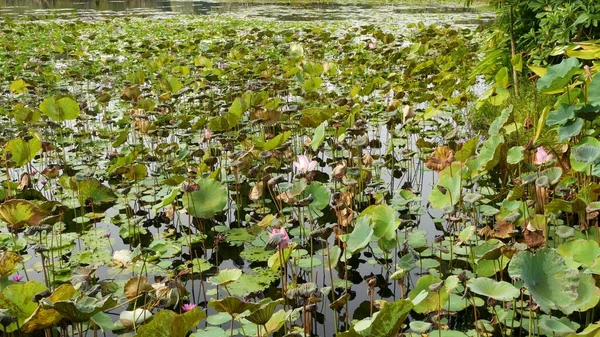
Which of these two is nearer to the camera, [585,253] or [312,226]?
[585,253]

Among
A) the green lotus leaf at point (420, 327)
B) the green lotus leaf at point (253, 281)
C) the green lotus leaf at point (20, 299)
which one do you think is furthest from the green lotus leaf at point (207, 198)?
the green lotus leaf at point (420, 327)

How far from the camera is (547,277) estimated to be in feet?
5.63

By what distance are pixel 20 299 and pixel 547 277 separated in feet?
4.86

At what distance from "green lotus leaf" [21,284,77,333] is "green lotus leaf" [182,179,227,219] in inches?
42.9

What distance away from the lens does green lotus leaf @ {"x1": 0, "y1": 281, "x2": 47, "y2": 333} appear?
5.79 feet

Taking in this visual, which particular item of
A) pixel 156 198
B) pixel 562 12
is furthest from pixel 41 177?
pixel 562 12

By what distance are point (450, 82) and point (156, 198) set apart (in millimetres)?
2571

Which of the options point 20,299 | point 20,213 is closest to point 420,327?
point 20,299

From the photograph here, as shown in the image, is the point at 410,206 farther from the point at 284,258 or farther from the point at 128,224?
the point at 128,224

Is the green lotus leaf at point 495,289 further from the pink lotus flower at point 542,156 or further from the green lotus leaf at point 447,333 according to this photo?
the pink lotus flower at point 542,156

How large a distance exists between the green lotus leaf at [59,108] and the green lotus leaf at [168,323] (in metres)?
2.46

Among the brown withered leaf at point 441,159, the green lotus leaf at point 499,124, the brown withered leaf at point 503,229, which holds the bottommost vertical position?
the brown withered leaf at point 503,229

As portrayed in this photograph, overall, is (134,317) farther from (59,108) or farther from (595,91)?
(59,108)

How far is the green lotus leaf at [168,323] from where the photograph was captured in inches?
61.1
